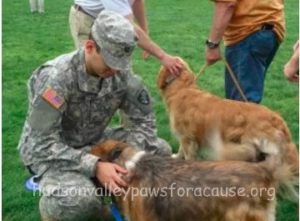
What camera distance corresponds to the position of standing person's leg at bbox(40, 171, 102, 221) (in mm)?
3756

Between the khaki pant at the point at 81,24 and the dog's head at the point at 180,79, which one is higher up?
the khaki pant at the point at 81,24

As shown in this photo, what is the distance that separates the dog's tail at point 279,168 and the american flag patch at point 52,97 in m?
1.23

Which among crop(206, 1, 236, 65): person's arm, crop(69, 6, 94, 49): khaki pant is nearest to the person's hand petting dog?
crop(206, 1, 236, 65): person's arm

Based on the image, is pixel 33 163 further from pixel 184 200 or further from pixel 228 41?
pixel 228 41

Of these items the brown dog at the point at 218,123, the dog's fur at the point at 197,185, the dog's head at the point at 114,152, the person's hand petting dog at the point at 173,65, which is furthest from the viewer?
the person's hand petting dog at the point at 173,65

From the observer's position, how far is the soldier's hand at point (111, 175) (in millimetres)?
3447

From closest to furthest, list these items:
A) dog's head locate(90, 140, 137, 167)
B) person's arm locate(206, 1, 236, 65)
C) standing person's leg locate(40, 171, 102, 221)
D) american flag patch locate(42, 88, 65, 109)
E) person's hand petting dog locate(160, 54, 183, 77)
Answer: dog's head locate(90, 140, 137, 167) < american flag patch locate(42, 88, 65, 109) < standing person's leg locate(40, 171, 102, 221) < person's arm locate(206, 1, 236, 65) < person's hand petting dog locate(160, 54, 183, 77)

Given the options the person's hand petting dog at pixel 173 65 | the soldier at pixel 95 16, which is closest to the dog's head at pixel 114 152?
the soldier at pixel 95 16

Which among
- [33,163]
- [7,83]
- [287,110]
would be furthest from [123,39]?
[7,83]

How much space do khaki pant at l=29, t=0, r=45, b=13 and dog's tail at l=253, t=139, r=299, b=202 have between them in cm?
1023

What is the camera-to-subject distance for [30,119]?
148 inches

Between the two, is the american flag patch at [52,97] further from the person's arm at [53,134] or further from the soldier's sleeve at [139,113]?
the soldier's sleeve at [139,113]

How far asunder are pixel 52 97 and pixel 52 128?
0.20 meters

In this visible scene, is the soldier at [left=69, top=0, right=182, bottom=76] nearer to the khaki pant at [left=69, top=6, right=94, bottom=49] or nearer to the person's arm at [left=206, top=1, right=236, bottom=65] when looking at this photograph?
the khaki pant at [left=69, top=6, right=94, bottom=49]
